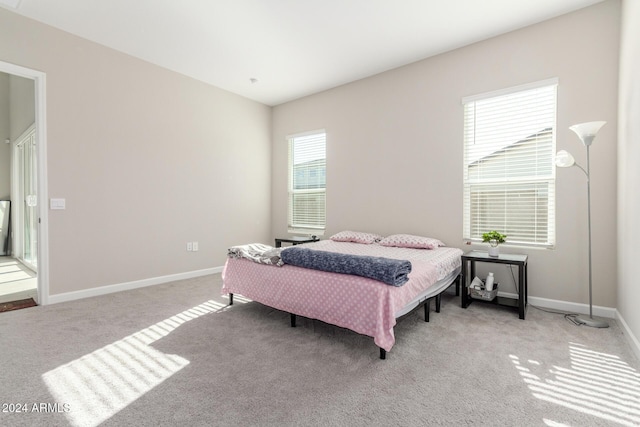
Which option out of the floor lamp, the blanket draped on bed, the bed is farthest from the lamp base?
the blanket draped on bed

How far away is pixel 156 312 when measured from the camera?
119 inches

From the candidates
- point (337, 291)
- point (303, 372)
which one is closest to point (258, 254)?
point (337, 291)

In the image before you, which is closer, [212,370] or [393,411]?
[393,411]

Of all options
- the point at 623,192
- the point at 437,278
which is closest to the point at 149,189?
the point at 437,278

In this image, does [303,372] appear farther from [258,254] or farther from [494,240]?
[494,240]

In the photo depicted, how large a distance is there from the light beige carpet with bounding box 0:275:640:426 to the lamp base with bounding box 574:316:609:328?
0.07 metres

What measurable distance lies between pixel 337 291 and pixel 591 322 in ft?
7.61

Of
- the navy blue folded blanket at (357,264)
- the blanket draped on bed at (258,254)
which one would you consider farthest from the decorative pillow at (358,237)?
the navy blue folded blanket at (357,264)

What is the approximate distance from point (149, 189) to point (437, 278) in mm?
3733

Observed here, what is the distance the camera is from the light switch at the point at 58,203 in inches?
128

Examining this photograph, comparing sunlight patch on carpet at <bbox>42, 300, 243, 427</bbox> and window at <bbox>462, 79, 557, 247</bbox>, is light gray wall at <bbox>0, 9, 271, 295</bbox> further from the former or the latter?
window at <bbox>462, 79, 557, 247</bbox>

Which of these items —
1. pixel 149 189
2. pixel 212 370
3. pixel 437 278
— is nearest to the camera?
pixel 212 370

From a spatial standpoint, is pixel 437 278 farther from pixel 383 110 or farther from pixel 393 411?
pixel 383 110

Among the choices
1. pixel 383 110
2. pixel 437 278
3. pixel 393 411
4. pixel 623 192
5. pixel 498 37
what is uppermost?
pixel 498 37
